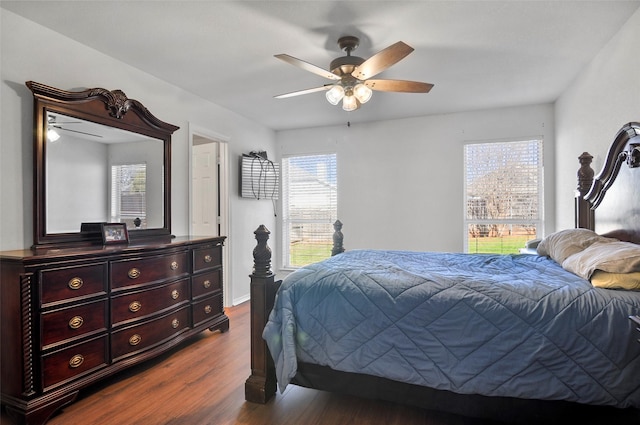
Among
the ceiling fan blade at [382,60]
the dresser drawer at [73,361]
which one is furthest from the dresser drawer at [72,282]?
the ceiling fan blade at [382,60]

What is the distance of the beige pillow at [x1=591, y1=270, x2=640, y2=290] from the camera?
1600mm

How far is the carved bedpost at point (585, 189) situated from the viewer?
2.89 metres

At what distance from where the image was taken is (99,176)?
2717 millimetres

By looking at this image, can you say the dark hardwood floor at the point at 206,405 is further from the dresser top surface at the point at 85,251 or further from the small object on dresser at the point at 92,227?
the small object on dresser at the point at 92,227

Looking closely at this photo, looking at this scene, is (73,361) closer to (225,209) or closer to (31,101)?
(31,101)

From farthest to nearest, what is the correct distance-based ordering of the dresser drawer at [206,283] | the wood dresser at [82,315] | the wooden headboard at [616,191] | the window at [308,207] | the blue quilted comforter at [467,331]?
the window at [308,207] → the dresser drawer at [206,283] → the wooden headboard at [616,191] → the wood dresser at [82,315] → the blue quilted comforter at [467,331]

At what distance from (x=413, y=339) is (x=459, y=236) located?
10.0ft

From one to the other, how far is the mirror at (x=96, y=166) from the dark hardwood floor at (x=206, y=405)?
3.50 feet

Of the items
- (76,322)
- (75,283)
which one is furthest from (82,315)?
(75,283)

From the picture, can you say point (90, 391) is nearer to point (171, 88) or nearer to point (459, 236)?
point (171, 88)

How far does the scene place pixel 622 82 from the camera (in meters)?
2.42

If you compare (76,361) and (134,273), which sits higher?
(134,273)

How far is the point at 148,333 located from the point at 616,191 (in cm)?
354

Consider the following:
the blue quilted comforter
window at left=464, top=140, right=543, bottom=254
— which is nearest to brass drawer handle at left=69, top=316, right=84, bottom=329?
the blue quilted comforter
